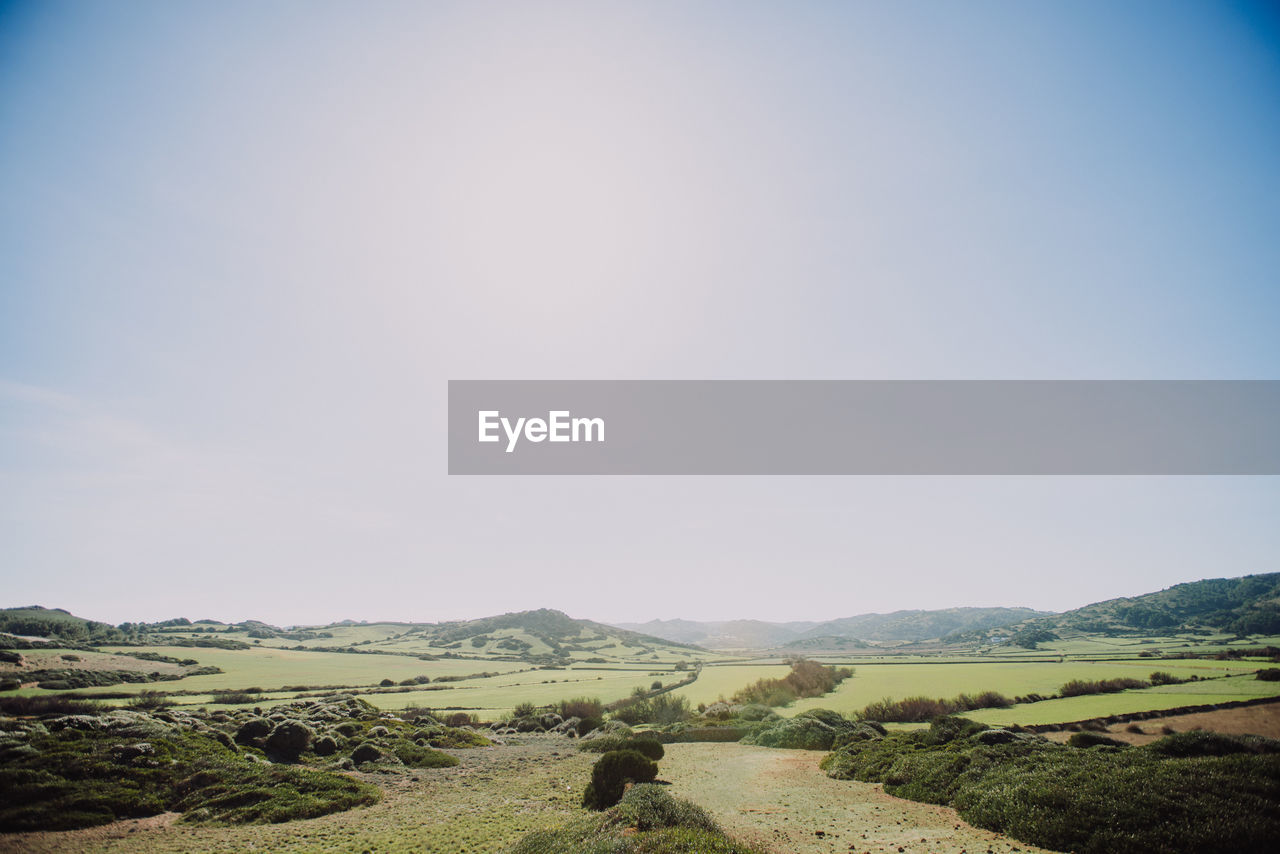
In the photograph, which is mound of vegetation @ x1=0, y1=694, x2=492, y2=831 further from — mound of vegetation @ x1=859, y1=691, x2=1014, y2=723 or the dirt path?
mound of vegetation @ x1=859, y1=691, x2=1014, y2=723

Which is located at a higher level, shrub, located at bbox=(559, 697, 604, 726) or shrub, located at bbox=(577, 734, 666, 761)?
shrub, located at bbox=(577, 734, 666, 761)

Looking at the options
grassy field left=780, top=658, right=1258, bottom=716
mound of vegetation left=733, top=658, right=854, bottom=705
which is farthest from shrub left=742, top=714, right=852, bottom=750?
mound of vegetation left=733, top=658, right=854, bottom=705

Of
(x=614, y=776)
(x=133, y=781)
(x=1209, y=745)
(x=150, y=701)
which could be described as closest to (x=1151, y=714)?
(x=1209, y=745)

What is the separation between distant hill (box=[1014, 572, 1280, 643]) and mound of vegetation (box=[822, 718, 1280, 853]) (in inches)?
5811

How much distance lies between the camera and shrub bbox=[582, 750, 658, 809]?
2392 cm

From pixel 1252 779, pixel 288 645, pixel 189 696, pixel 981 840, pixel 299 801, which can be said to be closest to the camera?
pixel 1252 779

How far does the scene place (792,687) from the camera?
7119cm

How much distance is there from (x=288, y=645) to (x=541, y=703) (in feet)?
476

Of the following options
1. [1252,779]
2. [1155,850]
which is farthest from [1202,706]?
[1155,850]

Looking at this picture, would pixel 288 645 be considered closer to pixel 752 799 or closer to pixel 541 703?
pixel 541 703

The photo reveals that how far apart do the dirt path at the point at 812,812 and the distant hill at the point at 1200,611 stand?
151527 millimetres

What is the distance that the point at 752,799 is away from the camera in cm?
2414

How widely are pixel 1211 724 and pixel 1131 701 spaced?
36.3ft

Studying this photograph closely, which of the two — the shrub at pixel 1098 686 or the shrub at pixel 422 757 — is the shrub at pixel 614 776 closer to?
the shrub at pixel 422 757
